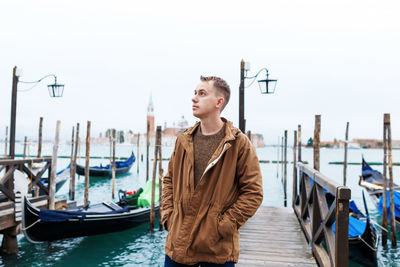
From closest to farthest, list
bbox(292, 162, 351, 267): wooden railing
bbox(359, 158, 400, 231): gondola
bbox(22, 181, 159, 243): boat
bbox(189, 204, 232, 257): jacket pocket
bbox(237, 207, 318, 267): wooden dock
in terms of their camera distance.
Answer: bbox(189, 204, 232, 257): jacket pocket, bbox(292, 162, 351, 267): wooden railing, bbox(237, 207, 318, 267): wooden dock, bbox(22, 181, 159, 243): boat, bbox(359, 158, 400, 231): gondola

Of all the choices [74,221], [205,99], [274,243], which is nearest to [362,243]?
[274,243]

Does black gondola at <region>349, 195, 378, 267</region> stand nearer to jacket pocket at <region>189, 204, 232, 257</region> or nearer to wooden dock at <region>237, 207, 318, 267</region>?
wooden dock at <region>237, 207, 318, 267</region>

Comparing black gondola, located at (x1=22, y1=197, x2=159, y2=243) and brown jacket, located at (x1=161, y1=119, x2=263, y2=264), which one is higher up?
brown jacket, located at (x1=161, y1=119, x2=263, y2=264)

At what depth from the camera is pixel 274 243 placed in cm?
383

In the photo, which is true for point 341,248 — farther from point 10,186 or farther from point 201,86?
point 10,186

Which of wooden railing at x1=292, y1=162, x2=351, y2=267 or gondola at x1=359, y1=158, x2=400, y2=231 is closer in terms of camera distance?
wooden railing at x1=292, y1=162, x2=351, y2=267

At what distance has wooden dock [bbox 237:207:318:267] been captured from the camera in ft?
10.5

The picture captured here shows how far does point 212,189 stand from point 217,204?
0.22 feet

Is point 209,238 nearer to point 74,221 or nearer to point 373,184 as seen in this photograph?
point 74,221

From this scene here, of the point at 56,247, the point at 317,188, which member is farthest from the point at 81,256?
the point at 317,188

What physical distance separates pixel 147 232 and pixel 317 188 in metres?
5.80

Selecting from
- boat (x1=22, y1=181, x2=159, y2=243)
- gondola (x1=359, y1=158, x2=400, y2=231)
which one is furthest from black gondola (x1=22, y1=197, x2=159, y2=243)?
gondola (x1=359, y1=158, x2=400, y2=231)

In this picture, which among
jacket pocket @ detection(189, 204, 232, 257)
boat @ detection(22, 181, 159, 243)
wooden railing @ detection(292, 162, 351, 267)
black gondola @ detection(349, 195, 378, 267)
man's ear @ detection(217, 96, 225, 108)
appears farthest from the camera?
boat @ detection(22, 181, 159, 243)

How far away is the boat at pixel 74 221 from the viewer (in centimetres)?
556
